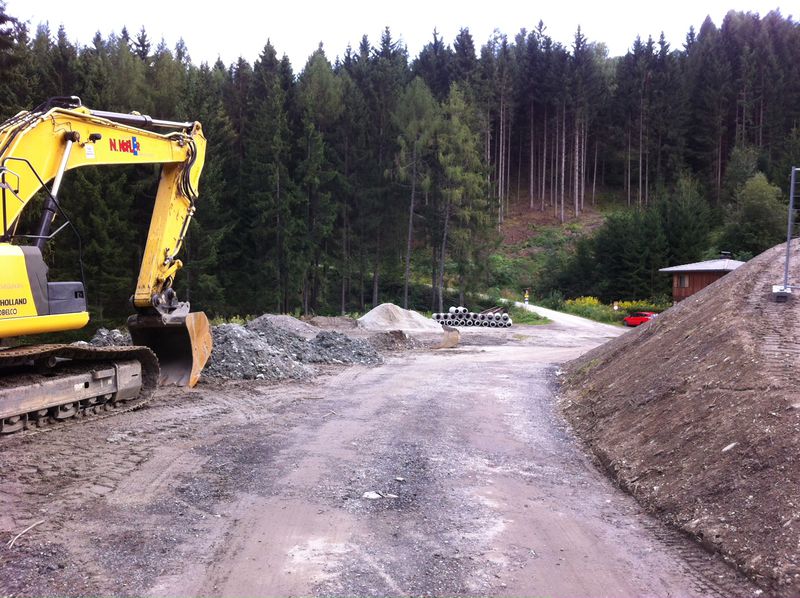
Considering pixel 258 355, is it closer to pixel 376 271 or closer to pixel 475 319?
pixel 475 319

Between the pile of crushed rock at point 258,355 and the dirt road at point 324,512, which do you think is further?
the pile of crushed rock at point 258,355

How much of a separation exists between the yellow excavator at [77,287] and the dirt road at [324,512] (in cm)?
59

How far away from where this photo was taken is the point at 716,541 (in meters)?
4.97

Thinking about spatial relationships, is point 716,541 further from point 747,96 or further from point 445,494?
point 747,96

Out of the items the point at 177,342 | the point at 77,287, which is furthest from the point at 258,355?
the point at 77,287

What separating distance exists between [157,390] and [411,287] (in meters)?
36.8

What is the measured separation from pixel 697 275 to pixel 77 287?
35.0 meters

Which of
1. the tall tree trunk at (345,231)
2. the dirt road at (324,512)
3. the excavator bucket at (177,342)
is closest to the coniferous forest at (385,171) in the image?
the tall tree trunk at (345,231)

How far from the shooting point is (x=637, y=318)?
119 feet

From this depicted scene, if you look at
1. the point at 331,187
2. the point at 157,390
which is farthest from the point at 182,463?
the point at 331,187

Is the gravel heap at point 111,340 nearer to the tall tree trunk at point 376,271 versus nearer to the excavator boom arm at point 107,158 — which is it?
the excavator boom arm at point 107,158

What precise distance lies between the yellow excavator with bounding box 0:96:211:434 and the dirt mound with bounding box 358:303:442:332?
67.8 feet

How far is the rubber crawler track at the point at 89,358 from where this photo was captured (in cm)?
833

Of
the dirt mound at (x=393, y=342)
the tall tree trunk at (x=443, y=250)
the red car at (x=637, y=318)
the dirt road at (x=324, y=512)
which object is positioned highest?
the tall tree trunk at (x=443, y=250)
